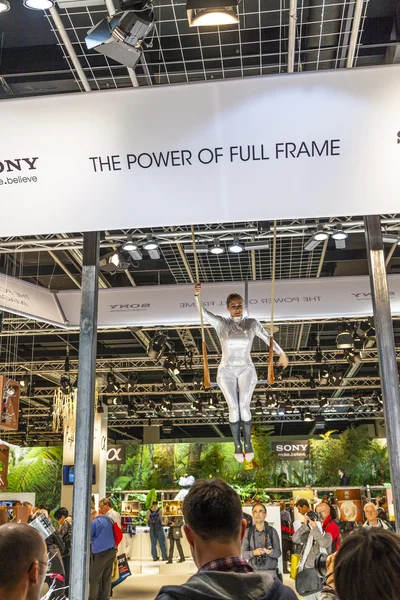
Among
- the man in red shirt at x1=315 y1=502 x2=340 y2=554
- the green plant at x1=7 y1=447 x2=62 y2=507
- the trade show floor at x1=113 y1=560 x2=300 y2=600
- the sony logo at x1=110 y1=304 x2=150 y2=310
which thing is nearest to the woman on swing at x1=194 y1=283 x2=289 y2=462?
the man in red shirt at x1=315 y1=502 x2=340 y2=554

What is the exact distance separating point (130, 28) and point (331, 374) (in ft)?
46.2

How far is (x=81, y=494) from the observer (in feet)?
16.7

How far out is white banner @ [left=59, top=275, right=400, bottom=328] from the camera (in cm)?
1002

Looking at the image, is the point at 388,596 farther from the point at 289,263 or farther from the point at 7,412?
the point at 289,263

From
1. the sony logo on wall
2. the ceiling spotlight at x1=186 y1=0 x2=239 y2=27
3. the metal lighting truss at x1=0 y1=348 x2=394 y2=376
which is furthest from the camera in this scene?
the sony logo on wall

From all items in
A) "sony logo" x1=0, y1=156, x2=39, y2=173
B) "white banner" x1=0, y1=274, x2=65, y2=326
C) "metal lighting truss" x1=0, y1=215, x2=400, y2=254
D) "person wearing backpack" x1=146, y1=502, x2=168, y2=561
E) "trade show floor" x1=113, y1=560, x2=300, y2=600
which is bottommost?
"trade show floor" x1=113, y1=560, x2=300, y2=600

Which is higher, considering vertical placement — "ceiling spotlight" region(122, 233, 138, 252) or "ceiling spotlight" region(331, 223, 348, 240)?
"ceiling spotlight" region(122, 233, 138, 252)

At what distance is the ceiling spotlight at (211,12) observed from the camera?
4.53m

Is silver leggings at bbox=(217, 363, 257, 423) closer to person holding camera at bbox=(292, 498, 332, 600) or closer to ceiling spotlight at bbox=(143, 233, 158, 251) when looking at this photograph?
person holding camera at bbox=(292, 498, 332, 600)

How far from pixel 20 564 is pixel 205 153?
11.7ft

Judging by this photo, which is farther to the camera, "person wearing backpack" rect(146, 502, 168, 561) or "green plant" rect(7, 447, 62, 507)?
"green plant" rect(7, 447, 62, 507)

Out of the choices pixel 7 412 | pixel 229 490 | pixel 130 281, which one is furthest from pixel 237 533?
pixel 130 281

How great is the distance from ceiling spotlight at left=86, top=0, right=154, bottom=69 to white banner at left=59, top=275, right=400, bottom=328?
5635 millimetres

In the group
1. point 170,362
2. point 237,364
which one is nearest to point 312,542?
point 237,364
